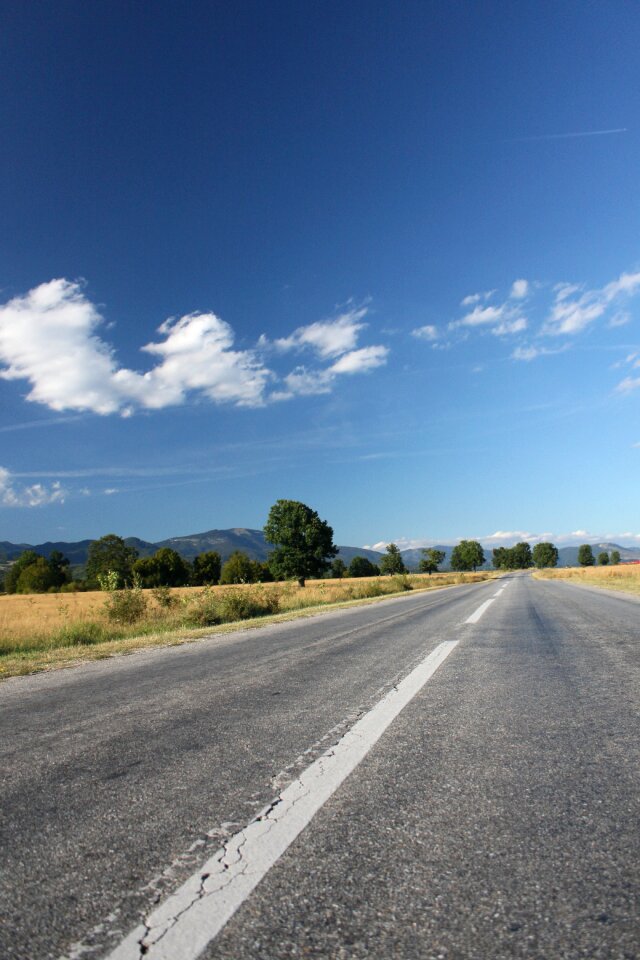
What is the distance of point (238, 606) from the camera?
1742cm

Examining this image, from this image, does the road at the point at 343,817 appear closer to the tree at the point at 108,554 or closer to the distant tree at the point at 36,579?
the tree at the point at 108,554

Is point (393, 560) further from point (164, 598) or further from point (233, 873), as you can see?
point (233, 873)

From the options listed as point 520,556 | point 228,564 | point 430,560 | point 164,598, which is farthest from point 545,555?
point 164,598

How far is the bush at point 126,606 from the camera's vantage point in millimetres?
16089

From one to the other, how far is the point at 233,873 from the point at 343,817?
0.60 m

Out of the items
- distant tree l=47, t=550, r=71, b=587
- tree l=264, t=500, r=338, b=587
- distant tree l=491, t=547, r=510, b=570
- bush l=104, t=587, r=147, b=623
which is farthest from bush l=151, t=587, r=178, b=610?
distant tree l=491, t=547, r=510, b=570

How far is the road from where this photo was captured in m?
1.57

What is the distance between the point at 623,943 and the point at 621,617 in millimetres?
11011

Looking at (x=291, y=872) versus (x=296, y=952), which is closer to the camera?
(x=296, y=952)

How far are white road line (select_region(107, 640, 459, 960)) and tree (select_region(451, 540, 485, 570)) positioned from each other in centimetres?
16266

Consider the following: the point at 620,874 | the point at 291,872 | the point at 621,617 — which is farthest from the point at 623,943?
the point at 621,617

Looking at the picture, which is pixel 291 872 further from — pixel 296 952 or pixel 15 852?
pixel 15 852

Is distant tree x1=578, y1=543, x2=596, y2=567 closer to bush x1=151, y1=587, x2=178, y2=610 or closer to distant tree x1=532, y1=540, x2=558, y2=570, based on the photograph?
distant tree x1=532, y1=540, x2=558, y2=570

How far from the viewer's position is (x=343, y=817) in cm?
233
